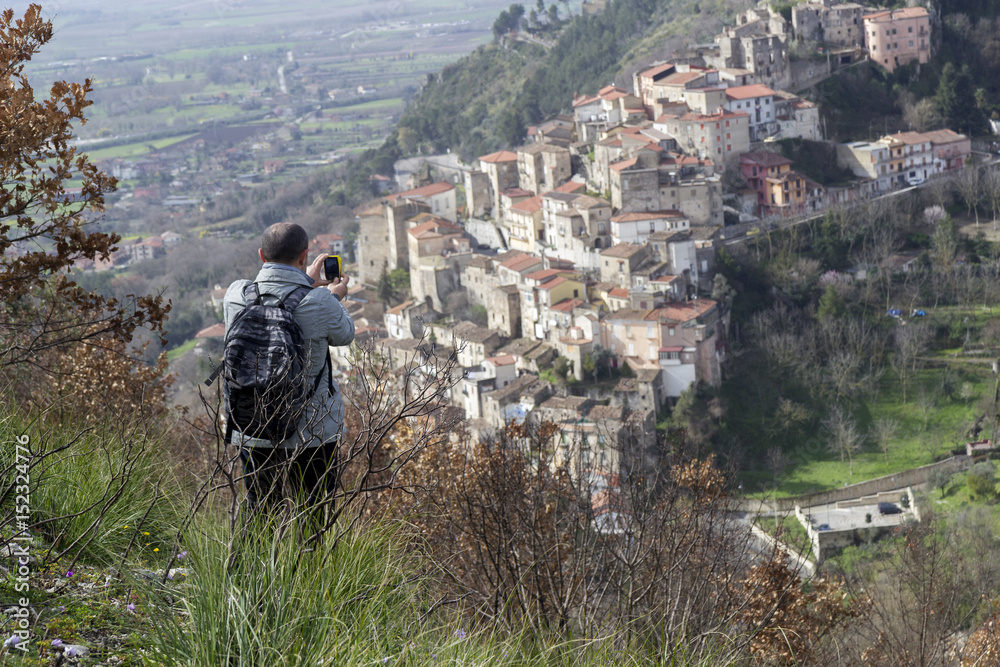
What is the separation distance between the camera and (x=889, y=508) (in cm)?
2159

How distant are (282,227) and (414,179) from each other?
1431 inches

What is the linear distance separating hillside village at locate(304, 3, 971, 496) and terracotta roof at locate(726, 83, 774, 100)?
69 mm

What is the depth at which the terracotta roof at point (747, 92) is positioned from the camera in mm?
33188

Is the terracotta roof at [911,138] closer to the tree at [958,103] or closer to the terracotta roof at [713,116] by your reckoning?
the tree at [958,103]

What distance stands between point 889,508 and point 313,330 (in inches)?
805

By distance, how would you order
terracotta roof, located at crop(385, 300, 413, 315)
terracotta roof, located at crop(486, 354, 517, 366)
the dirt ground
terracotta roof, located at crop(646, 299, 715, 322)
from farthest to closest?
1. the dirt ground
2. terracotta roof, located at crop(385, 300, 413, 315)
3. terracotta roof, located at crop(486, 354, 517, 366)
4. terracotta roof, located at crop(646, 299, 715, 322)

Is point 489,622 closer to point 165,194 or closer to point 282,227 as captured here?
point 282,227

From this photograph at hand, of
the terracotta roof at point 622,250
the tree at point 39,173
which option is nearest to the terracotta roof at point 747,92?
the terracotta roof at point 622,250

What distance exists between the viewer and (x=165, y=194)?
2564 inches

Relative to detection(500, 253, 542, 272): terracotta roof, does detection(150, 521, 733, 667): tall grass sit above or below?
above

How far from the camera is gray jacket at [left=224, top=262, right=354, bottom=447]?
3434 millimetres

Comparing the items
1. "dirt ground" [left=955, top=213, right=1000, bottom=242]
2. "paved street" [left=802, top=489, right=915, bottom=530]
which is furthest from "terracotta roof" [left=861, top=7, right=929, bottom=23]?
"paved street" [left=802, top=489, right=915, bottom=530]

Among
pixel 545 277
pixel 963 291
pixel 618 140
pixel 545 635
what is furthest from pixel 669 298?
pixel 545 635

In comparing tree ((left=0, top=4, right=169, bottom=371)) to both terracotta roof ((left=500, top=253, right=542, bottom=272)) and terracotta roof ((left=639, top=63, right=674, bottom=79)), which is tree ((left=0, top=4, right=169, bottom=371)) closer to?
terracotta roof ((left=500, top=253, right=542, bottom=272))
